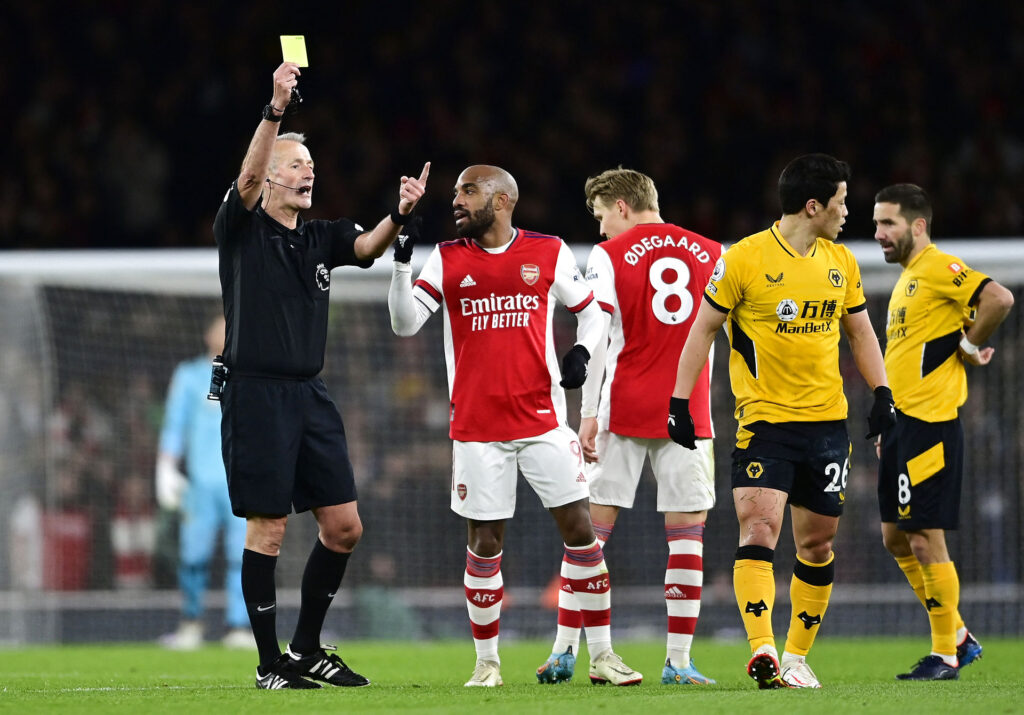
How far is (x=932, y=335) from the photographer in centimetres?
703

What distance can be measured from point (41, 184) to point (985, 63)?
1049cm

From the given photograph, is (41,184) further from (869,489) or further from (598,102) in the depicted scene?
(869,489)

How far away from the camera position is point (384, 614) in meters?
12.0

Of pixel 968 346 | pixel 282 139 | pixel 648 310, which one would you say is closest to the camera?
pixel 282 139

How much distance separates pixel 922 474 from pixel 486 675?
7.45 ft

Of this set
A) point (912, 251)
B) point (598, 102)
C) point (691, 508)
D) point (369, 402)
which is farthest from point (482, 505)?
point (598, 102)

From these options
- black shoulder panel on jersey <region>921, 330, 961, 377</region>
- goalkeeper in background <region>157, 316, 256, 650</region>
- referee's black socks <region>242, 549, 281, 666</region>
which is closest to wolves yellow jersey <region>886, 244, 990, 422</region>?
black shoulder panel on jersey <region>921, 330, 961, 377</region>

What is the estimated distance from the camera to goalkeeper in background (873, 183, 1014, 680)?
6801 millimetres

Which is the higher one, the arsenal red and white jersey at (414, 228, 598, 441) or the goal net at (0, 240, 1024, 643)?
the arsenal red and white jersey at (414, 228, 598, 441)

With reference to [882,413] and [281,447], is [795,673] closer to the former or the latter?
[882,413]

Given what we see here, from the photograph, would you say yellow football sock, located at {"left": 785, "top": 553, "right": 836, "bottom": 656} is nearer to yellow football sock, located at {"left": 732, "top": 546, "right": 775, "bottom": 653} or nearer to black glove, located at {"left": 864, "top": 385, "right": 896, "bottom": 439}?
yellow football sock, located at {"left": 732, "top": 546, "right": 775, "bottom": 653}

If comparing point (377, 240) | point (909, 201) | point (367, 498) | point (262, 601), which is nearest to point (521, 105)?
point (367, 498)

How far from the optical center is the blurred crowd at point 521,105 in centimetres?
1559

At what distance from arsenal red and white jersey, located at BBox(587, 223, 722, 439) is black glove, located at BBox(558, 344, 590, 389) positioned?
0.52m
